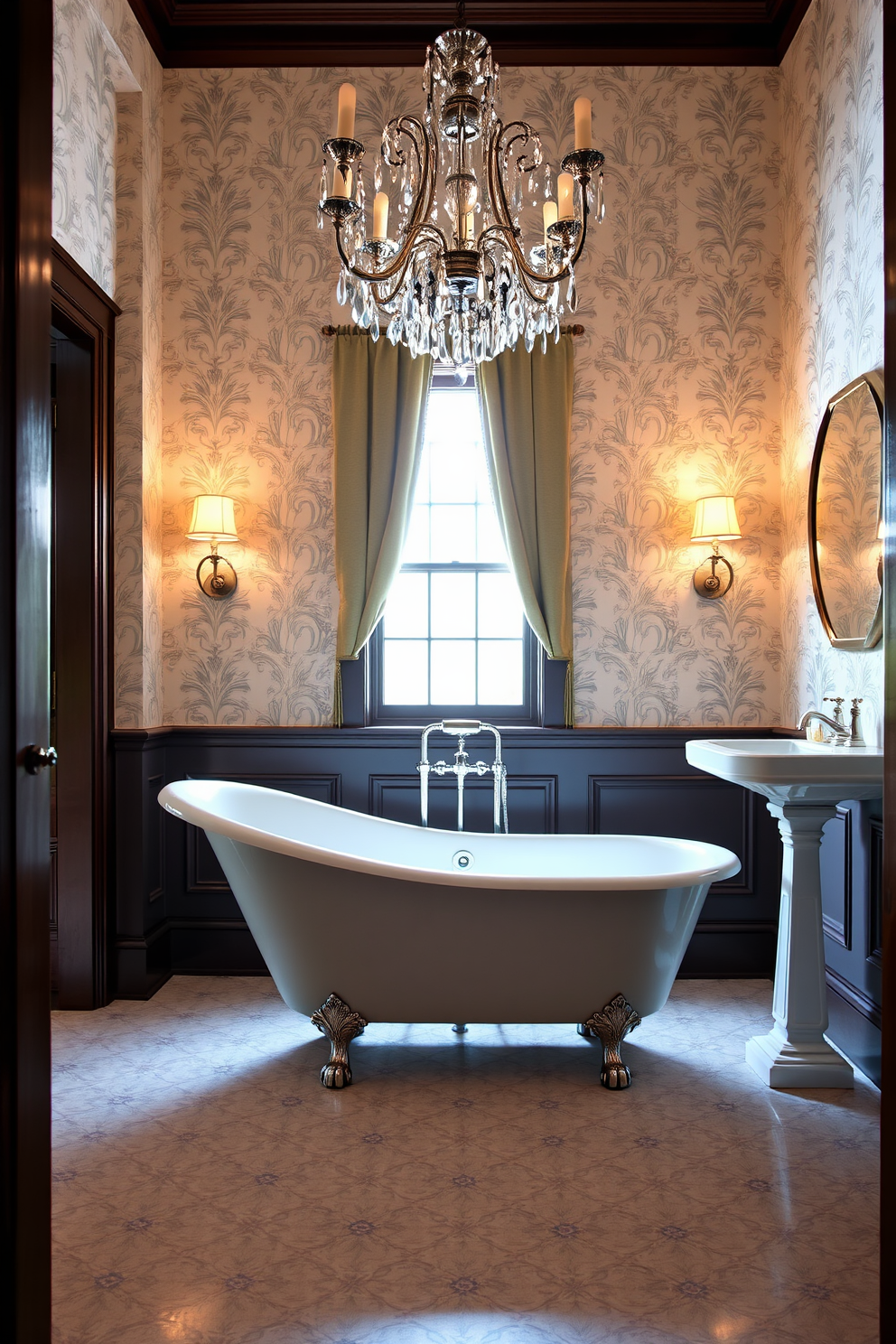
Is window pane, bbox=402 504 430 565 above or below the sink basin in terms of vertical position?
above

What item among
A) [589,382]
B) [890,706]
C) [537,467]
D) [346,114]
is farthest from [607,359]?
[890,706]

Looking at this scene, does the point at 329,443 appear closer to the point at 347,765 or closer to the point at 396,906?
the point at 347,765

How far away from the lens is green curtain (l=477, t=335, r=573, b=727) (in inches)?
137

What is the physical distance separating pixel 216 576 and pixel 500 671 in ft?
3.90

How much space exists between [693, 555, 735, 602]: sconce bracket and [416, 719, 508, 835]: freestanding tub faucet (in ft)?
3.28

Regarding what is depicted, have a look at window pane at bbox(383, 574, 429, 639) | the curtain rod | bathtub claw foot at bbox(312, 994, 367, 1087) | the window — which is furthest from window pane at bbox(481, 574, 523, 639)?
bathtub claw foot at bbox(312, 994, 367, 1087)

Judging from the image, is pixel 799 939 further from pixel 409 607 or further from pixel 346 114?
pixel 346 114

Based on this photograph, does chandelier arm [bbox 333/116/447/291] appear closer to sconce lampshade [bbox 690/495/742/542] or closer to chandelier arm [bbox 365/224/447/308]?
chandelier arm [bbox 365/224/447/308]

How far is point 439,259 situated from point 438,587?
1762 millimetres

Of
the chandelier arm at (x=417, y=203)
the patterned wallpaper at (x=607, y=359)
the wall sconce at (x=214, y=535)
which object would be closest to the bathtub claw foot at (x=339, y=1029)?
the patterned wallpaper at (x=607, y=359)

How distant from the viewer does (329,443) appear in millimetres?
3551

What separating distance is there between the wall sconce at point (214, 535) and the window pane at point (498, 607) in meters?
1.00

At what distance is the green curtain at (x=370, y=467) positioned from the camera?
3486 mm

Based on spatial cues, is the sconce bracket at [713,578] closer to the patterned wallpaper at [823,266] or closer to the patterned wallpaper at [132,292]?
the patterned wallpaper at [823,266]
